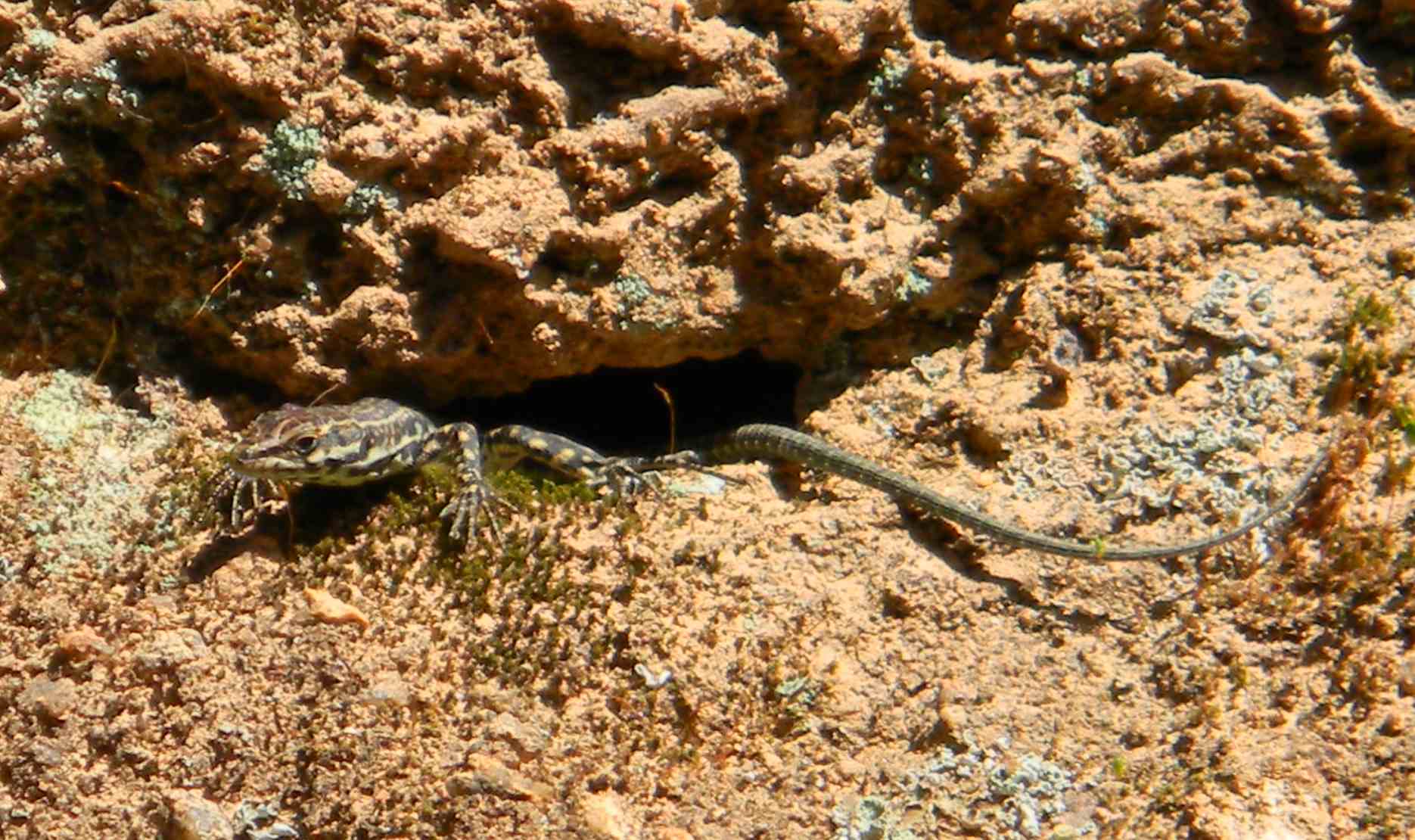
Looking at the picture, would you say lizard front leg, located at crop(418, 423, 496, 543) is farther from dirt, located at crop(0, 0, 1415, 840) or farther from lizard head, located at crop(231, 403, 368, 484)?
lizard head, located at crop(231, 403, 368, 484)

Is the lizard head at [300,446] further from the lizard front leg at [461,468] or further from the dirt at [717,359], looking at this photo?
the lizard front leg at [461,468]

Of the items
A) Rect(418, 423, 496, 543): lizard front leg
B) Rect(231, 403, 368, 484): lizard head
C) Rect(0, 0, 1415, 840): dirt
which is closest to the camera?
Rect(0, 0, 1415, 840): dirt

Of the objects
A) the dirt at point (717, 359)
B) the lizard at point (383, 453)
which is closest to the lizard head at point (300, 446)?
the lizard at point (383, 453)

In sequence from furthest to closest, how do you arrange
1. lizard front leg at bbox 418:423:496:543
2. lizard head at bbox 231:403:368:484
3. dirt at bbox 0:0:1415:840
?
lizard front leg at bbox 418:423:496:543 < lizard head at bbox 231:403:368:484 < dirt at bbox 0:0:1415:840

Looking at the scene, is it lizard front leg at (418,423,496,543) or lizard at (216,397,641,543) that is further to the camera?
lizard front leg at (418,423,496,543)

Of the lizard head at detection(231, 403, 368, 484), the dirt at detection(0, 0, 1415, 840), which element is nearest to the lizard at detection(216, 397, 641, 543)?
the lizard head at detection(231, 403, 368, 484)

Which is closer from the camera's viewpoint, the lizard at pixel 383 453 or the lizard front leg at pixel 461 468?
the lizard at pixel 383 453

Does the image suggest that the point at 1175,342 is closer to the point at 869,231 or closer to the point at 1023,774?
the point at 869,231
